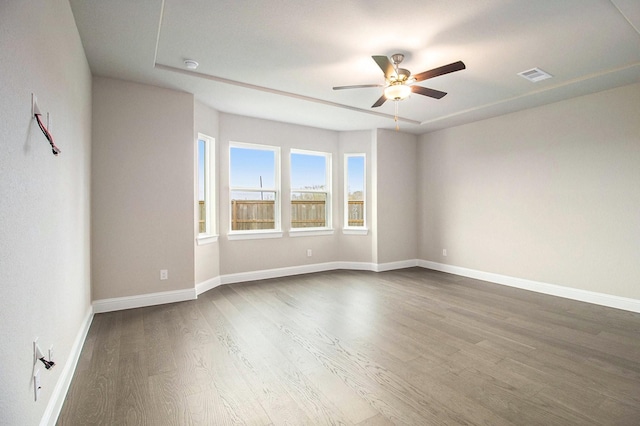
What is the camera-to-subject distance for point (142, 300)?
3627 mm

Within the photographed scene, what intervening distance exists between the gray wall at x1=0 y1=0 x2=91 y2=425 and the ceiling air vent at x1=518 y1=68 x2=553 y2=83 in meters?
4.11

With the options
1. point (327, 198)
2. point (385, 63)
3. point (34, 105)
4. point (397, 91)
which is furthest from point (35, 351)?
point (327, 198)

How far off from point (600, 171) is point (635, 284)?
55.2 inches

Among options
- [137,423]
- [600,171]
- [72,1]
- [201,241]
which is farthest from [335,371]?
[600,171]

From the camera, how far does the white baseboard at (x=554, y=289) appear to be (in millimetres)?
3623

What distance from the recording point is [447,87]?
3770 mm

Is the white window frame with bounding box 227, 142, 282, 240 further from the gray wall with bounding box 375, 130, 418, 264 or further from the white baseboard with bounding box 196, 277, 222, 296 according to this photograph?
the gray wall with bounding box 375, 130, 418, 264

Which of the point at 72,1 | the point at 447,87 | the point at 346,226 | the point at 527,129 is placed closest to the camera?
the point at 72,1

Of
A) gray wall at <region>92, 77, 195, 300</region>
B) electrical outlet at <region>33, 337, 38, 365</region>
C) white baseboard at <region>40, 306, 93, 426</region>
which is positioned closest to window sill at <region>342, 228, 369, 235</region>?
gray wall at <region>92, 77, 195, 300</region>

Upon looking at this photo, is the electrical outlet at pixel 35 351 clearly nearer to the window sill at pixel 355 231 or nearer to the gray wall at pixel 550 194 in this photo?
the window sill at pixel 355 231

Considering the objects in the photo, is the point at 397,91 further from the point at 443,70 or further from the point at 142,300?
the point at 142,300

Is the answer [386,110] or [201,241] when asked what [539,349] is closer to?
[386,110]

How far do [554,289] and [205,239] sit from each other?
4935 millimetres

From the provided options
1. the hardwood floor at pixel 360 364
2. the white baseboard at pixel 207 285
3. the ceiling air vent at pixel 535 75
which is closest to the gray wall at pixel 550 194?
the hardwood floor at pixel 360 364
